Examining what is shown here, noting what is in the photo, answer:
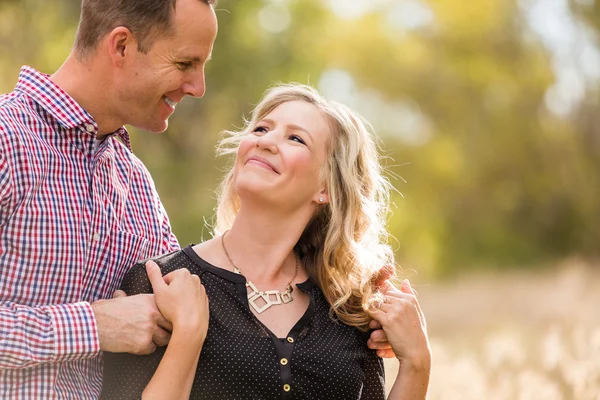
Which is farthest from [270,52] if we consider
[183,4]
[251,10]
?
[183,4]

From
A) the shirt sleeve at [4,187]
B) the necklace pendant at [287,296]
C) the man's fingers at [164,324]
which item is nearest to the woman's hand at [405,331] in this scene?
the necklace pendant at [287,296]

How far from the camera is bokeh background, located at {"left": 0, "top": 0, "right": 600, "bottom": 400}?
13.3m

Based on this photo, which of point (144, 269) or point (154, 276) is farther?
point (144, 269)

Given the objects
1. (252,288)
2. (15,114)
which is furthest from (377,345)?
(15,114)

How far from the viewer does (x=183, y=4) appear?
2947mm

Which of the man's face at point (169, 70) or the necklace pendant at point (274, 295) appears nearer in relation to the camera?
the man's face at point (169, 70)

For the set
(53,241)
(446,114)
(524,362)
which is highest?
(446,114)

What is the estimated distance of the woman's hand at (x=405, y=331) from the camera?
307 cm

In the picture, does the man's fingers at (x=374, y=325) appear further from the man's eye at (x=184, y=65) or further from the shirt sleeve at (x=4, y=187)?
the shirt sleeve at (x=4, y=187)

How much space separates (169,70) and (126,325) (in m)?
0.84

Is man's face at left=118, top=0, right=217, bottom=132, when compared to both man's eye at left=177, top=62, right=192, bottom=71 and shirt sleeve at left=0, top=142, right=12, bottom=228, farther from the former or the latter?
shirt sleeve at left=0, top=142, right=12, bottom=228

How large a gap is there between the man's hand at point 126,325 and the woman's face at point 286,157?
0.56 meters

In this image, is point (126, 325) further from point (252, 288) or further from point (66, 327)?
point (252, 288)

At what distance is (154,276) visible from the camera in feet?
9.12
